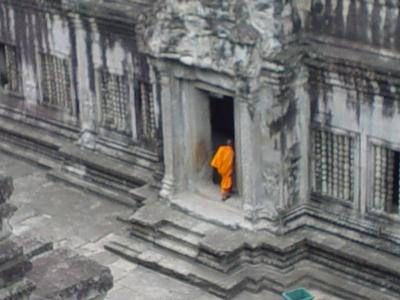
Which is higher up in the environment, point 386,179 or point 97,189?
point 386,179

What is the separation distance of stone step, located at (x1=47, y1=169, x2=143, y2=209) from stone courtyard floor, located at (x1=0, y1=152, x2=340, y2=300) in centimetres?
11

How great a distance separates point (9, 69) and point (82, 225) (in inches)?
196

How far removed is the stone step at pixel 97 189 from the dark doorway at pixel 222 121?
195cm

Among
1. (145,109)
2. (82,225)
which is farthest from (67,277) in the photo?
(145,109)

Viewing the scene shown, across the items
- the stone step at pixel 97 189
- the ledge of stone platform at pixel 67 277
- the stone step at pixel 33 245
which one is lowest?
the stone step at pixel 97 189

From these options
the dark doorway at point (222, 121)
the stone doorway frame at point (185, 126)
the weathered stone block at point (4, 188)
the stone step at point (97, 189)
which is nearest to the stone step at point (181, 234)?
the stone doorway frame at point (185, 126)

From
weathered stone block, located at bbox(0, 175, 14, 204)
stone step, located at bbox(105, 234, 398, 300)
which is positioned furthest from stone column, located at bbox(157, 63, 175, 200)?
weathered stone block, located at bbox(0, 175, 14, 204)

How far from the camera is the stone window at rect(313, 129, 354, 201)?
21562 millimetres

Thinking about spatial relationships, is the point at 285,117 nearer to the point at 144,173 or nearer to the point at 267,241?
the point at 267,241

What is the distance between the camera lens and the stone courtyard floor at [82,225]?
21.7 metres

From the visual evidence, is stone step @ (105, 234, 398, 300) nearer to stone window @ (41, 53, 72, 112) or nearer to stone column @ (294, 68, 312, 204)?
stone column @ (294, 68, 312, 204)

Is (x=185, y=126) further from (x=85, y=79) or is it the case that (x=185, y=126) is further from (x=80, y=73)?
(x=80, y=73)

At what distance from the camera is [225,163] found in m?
22.5

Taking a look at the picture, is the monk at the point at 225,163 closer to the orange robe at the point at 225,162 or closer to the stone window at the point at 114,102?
the orange robe at the point at 225,162
